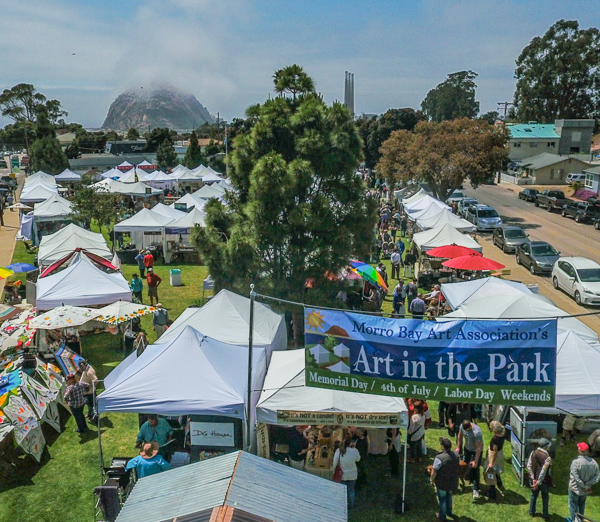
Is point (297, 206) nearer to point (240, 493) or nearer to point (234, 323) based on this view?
point (234, 323)

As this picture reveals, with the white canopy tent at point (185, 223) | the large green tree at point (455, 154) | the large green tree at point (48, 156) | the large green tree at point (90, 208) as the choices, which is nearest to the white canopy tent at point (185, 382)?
the white canopy tent at point (185, 223)

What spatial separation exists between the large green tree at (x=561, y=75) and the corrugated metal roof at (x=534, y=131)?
1060 centimetres

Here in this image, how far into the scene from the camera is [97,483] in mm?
9523

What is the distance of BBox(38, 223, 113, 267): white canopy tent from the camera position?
20.4m

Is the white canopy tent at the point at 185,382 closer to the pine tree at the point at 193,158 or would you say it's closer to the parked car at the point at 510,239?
the parked car at the point at 510,239

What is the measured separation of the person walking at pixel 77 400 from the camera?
1097 centimetres

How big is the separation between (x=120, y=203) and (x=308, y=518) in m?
34.4

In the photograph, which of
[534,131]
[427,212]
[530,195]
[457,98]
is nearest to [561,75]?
[534,131]

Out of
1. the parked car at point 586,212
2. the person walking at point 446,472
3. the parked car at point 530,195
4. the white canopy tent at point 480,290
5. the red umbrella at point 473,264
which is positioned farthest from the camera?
the parked car at point 530,195

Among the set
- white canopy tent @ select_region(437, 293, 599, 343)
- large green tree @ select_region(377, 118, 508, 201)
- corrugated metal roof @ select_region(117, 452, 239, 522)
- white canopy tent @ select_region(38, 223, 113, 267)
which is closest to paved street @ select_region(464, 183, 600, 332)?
large green tree @ select_region(377, 118, 508, 201)

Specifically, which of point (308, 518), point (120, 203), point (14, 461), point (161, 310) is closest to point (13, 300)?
point (161, 310)

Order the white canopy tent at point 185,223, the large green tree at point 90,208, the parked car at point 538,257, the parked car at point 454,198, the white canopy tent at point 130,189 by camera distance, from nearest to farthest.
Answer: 1. the parked car at point 538,257
2. the white canopy tent at point 185,223
3. the large green tree at point 90,208
4. the white canopy tent at point 130,189
5. the parked car at point 454,198

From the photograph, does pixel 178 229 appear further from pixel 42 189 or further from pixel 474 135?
pixel 474 135

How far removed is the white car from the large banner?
13574 mm
